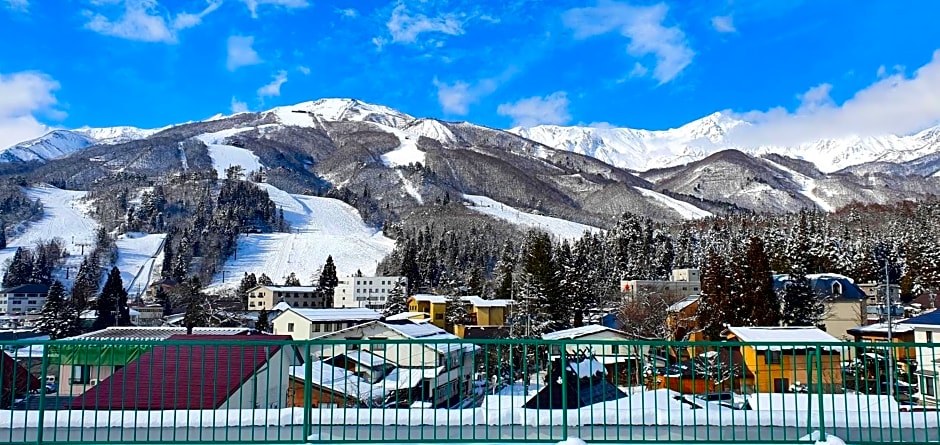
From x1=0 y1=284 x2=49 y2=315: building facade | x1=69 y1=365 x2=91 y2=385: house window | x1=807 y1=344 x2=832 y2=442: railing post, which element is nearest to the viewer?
x1=807 y1=344 x2=832 y2=442: railing post

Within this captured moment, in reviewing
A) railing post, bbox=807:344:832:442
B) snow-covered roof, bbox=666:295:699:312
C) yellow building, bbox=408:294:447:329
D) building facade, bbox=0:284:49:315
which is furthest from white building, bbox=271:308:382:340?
building facade, bbox=0:284:49:315

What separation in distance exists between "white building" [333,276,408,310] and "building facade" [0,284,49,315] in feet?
115

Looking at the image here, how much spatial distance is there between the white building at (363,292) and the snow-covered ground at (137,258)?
3032 cm

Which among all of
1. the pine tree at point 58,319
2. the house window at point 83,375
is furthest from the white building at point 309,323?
the house window at point 83,375

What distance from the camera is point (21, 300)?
252 feet

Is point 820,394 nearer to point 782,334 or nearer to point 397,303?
point 782,334

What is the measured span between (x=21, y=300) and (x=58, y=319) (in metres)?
36.1

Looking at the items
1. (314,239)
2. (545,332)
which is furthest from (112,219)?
(545,332)

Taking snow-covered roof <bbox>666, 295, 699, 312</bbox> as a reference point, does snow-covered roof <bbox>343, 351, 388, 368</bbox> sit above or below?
above

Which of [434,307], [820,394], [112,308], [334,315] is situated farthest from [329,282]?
[820,394]

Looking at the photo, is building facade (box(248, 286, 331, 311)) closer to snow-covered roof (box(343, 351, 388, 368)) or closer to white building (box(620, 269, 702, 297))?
white building (box(620, 269, 702, 297))

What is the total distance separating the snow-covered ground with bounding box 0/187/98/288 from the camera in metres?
104

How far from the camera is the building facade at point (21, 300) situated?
7575cm

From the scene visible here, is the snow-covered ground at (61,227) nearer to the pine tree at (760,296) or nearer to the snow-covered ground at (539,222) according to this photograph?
the snow-covered ground at (539,222)
